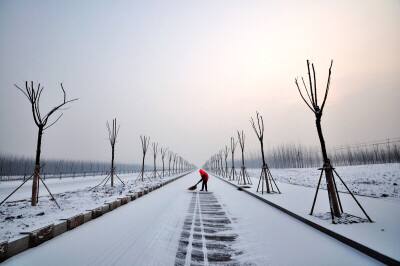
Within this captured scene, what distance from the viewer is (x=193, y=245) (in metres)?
3.32

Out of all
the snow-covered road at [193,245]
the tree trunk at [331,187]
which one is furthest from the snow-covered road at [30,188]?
the tree trunk at [331,187]

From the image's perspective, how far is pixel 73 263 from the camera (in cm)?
271

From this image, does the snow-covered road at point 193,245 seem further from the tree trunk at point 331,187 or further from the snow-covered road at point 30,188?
the snow-covered road at point 30,188

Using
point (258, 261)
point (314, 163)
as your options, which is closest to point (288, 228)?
point (258, 261)

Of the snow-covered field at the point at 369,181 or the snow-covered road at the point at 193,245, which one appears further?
the snow-covered field at the point at 369,181

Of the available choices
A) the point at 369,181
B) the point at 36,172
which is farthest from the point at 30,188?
the point at 369,181

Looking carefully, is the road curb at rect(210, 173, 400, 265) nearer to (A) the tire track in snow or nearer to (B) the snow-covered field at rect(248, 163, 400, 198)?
(A) the tire track in snow

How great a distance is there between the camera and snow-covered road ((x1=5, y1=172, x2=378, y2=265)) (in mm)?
2748

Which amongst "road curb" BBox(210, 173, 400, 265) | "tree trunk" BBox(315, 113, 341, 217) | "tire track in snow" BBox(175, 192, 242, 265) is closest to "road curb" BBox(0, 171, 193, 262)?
"tire track in snow" BBox(175, 192, 242, 265)

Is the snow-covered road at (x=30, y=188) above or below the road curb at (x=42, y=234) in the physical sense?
below

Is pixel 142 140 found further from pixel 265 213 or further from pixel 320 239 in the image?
pixel 320 239

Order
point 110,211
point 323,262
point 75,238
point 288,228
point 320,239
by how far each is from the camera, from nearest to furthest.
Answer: point 323,262, point 320,239, point 75,238, point 288,228, point 110,211

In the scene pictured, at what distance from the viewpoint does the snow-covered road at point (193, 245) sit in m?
2.75

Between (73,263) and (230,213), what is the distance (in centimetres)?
415
